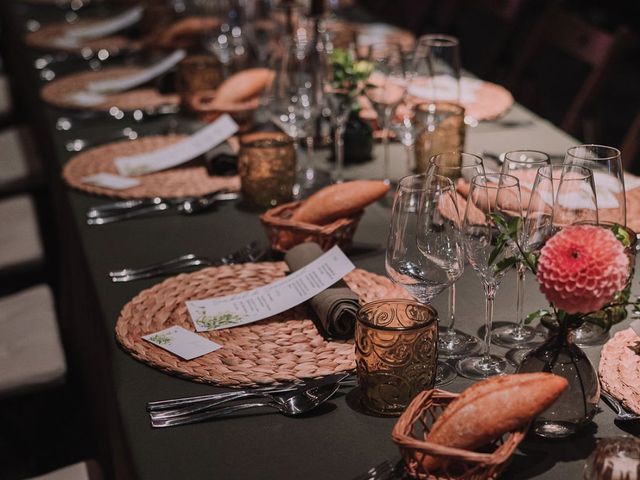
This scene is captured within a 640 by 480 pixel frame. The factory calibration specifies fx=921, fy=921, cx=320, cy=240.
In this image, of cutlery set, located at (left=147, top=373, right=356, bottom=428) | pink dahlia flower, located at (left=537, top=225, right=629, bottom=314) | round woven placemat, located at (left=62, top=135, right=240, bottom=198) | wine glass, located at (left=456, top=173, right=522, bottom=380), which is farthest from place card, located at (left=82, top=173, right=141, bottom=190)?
pink dahlia flower, located at (left=537, top=225, right=629, bottom=314)

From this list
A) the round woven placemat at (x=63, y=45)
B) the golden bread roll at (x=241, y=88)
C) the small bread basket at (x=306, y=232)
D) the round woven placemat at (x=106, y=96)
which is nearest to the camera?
the small bread basket at (x=306, y=232)

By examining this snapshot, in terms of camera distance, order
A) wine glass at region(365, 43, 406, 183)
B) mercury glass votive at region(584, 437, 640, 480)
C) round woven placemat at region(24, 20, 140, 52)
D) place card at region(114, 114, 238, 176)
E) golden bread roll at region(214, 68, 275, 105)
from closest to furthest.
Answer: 1. mercury glass votive at region(584, 437, 640, 480)
2. wine glass at region(365, 43, 406, 183)
3. place card at region(114, 114, 238, 176)
4. golden bread roll at region(214, 68, 275, 105)
5. round woven placemat at region(24, 20, 140, 52)

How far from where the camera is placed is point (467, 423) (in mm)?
976

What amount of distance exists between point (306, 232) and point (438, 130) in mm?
501

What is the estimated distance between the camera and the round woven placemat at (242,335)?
49.3 inches

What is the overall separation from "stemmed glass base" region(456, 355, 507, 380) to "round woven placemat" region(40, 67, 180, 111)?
1.63 m

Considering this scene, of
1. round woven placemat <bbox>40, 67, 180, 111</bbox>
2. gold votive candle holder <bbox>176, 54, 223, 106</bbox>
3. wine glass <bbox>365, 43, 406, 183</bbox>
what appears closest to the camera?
wine glass <bbox>365, 43, 406, 183</bbox>

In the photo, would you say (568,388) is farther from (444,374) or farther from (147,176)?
(147,176)

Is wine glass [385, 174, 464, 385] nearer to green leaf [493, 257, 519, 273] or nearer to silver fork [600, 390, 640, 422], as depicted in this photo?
green leaf [493, 257, 519, 273]

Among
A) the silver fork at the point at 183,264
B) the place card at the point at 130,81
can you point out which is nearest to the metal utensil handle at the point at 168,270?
the silver fork at the point at 183,264

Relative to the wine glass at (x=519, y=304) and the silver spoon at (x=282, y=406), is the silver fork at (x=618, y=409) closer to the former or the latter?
the wine glass at (x=519, y=304)

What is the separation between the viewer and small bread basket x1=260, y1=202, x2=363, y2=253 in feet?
5.21

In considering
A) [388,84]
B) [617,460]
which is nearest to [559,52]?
[388,84]

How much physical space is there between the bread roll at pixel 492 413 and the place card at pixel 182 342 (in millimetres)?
434
